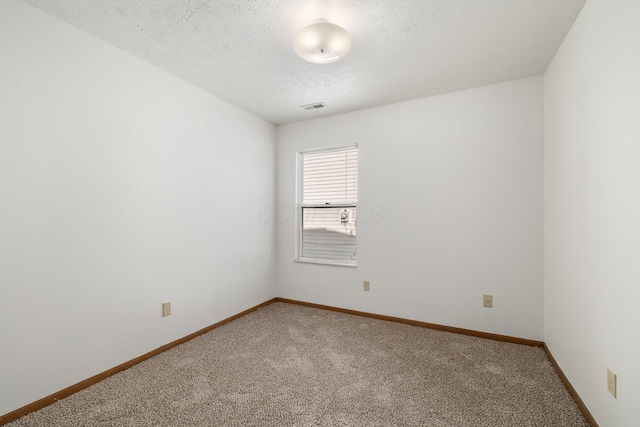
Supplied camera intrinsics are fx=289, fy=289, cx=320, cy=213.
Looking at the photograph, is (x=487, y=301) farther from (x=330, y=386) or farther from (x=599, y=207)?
(x=330, y=386)

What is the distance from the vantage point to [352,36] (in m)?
2.00

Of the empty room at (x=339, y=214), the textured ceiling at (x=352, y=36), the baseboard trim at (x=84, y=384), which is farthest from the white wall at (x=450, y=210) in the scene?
the baseboard trim at (x=84, y=384)

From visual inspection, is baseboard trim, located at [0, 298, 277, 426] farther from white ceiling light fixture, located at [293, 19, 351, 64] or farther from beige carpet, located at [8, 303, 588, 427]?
white ceiling light fixture, located at [293, 19, 351, 64]

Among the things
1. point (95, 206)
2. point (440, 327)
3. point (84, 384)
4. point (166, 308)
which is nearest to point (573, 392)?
point (440, 327)

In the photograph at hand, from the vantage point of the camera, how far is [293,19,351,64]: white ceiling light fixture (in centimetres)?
172

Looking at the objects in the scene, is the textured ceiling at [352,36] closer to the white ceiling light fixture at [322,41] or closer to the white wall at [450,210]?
the white ceiling light fixture at [322,41]

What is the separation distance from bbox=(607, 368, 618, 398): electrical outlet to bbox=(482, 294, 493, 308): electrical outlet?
132 centimetres

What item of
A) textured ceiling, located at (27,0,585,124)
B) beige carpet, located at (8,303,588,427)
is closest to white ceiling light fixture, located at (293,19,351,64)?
textured ceiling, located at (27,0,585,124)

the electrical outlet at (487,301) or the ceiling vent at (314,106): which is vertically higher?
the ceiling vent at (314,106)

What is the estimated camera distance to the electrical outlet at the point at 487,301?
2.74m

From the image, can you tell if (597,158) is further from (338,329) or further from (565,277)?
(338,329)

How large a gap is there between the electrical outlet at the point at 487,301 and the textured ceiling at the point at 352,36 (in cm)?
202

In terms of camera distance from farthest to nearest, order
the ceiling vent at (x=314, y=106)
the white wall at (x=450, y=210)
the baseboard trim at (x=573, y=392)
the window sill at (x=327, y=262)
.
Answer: the window sill at (x=327, y=262) < the ceiling vent at (x=314, y=106) < the white wall at (x=450, y=210) < the baseboard trim at (x=573, y=392)

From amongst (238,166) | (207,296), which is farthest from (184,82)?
(207,296)
